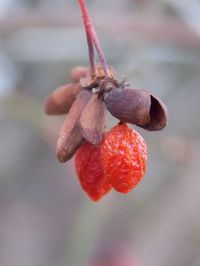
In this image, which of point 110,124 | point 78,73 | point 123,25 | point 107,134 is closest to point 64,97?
point 78,73

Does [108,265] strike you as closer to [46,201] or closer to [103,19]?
[103,19]

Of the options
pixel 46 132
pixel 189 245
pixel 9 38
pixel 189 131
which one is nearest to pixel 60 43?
pixel 9 38

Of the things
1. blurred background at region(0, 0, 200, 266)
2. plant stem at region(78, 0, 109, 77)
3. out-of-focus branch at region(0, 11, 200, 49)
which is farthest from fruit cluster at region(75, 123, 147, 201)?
out-of-focus branch at region(0, 11, 200, 49)

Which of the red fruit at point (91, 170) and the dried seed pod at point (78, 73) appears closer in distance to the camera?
the red fruit at point (91, 170)

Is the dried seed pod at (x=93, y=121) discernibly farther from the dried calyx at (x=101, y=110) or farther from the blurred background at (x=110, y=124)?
the blurred background at (x=110, y=124)

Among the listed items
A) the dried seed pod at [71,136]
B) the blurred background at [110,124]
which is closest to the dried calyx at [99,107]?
the dried seed pod at [71,136]

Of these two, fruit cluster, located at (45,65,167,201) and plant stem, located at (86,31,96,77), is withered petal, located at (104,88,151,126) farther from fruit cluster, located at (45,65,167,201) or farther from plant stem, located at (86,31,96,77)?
plant stem, located at (86,31,96,77)
